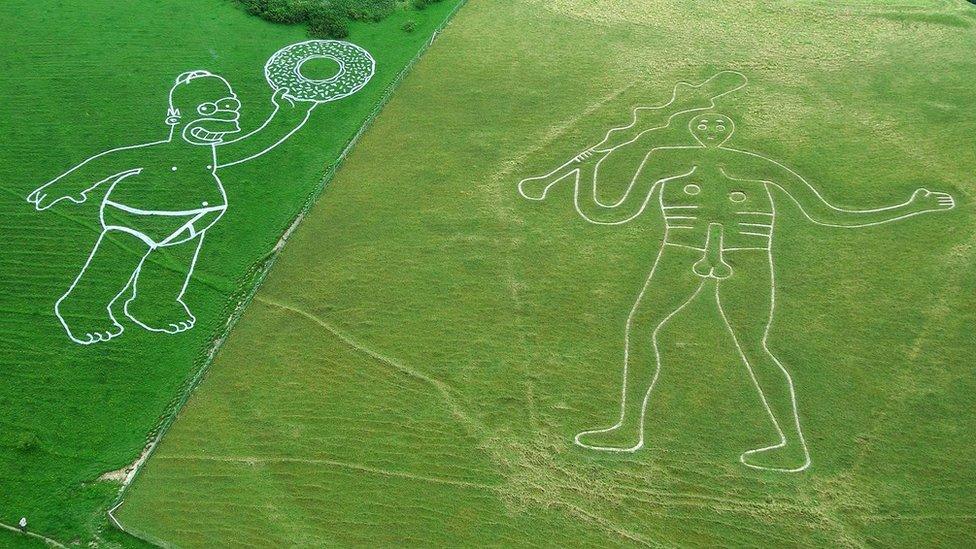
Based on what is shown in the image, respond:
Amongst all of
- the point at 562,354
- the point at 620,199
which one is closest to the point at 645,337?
the point at 562,354

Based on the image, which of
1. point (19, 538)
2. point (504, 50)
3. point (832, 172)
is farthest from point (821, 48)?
point (19, 538)

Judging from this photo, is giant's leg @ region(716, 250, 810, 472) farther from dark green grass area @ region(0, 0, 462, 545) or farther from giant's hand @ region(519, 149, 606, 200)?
dark green grass area @ region(0, 0, 462, 545)

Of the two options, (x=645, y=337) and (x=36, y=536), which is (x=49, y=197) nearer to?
(x=36, y=536)

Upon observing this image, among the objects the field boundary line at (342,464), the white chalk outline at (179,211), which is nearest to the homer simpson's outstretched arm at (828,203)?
the field boundary line at (342,464)

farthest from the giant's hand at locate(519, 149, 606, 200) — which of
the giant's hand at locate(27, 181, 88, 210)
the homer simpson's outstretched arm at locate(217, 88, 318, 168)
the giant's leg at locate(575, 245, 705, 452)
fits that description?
the giant's hand at locate(27, 181, 88, 210)

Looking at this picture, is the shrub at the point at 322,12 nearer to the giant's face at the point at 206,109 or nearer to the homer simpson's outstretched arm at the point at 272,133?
the homer simpson's outstretched arm at the point at 272,133

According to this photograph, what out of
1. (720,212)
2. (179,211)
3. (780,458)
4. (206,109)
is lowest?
(780,458)
